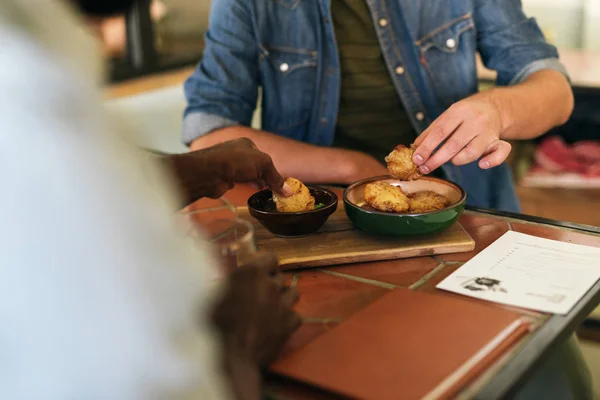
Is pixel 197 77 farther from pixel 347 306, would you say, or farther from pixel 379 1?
pixel 347 306

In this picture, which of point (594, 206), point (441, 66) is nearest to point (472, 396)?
point (441, 66)

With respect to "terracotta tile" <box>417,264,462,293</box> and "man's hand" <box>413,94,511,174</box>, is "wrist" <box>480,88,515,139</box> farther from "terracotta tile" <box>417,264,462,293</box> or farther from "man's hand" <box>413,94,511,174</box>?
"terracotta tile" <box>417,264,462,293</box>

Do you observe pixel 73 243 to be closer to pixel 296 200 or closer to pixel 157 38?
pixel 296 200

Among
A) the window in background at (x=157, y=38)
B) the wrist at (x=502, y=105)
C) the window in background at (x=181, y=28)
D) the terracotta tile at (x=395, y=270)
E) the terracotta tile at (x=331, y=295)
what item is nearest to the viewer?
the terracotta tile at (x=331, y=295)

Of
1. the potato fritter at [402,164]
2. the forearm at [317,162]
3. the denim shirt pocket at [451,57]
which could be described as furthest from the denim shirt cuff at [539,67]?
the potato fritter at [402,164]

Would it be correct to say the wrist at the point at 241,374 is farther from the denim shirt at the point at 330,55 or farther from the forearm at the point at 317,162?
the denim shirt at the point at 330,55

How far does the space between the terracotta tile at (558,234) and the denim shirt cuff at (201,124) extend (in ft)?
2.79

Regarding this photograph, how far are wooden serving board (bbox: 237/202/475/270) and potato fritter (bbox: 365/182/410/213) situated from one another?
0.18 ft

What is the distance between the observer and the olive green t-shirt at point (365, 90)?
196 cm

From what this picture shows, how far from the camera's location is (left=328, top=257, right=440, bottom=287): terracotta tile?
1141 mm

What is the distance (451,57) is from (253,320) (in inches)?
54.0

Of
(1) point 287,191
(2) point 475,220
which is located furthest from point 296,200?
(2) point 475,220

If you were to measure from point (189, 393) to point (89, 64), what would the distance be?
11.1 inches

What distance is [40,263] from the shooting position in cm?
55
